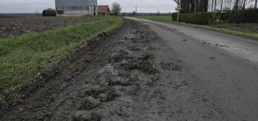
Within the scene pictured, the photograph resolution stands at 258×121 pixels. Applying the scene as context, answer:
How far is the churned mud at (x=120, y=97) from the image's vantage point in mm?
1809

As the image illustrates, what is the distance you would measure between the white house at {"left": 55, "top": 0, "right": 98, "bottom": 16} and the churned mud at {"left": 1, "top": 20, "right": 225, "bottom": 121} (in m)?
36.4

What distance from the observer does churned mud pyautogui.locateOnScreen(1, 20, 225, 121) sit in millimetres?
1809

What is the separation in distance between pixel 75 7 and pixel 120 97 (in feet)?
129

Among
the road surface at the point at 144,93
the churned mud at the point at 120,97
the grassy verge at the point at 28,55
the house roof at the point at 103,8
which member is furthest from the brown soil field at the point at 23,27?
the house roof at the point at 103,8

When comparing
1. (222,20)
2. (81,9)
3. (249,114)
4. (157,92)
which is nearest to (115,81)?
(157,92)

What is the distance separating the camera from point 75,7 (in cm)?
3731

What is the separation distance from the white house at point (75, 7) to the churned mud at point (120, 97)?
36414 mm

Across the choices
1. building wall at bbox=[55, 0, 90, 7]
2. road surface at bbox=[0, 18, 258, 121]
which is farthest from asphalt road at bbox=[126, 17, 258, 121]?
building wall at bbox=[55, 0, 90, 7]

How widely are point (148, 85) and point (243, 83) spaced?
1549 mm

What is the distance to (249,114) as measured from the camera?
1781mm

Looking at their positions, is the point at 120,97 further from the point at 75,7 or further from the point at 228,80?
the point at 75,7

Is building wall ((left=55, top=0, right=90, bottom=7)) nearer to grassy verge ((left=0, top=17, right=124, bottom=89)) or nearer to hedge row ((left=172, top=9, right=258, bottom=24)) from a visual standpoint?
hedge row ((left=172, top=9, right=258, bottom=24))

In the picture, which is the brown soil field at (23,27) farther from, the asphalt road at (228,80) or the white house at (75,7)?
the white house at (75,7)

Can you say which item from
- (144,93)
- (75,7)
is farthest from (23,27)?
(75,7)
